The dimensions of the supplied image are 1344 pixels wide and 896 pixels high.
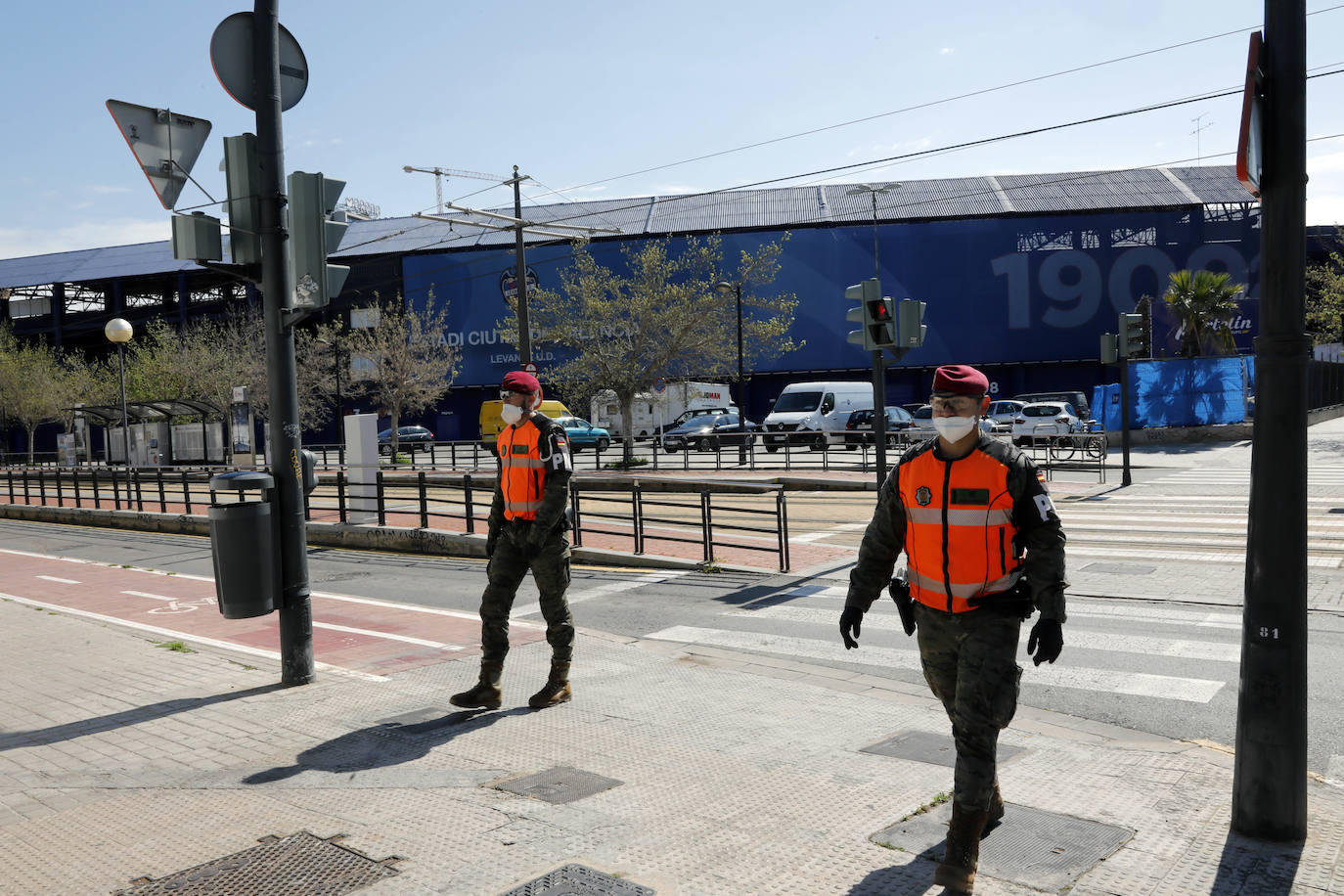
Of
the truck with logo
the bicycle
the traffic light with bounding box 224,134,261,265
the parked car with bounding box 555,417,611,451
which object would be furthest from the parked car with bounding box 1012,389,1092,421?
the traffic light with bounding box 224,134,261,265

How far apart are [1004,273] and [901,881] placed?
55660 millimetres

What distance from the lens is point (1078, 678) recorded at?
268 inches

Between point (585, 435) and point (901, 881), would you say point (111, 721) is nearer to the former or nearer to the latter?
point (901, 881)

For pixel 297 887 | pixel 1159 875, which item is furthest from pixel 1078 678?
pixel 297 887

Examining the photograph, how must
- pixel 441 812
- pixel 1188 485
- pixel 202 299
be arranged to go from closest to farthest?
1. pixel 441 812
2. pixel 1188 485
3. pixel 202 299

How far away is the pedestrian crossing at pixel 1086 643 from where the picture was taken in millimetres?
6676

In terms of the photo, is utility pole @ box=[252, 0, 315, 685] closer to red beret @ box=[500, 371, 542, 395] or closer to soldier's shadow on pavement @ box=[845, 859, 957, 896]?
red beret @ box=[500, 371, 542, 395]

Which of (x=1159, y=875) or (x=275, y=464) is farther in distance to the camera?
(x=275, y=464)

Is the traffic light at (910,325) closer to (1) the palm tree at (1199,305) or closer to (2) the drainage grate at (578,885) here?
(2) the drainage grate at (578,885)

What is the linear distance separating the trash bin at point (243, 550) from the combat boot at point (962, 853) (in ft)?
14.1

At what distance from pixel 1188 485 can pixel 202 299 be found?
61.2 metres

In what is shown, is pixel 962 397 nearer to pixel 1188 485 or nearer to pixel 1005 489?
pixel 1005 489

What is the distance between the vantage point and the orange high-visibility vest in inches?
145

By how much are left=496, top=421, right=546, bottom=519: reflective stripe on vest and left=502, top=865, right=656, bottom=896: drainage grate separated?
2561 millimetres
